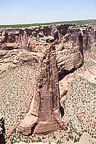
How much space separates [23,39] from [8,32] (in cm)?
577

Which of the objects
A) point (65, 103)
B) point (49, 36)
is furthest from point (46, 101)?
point (49, 36)

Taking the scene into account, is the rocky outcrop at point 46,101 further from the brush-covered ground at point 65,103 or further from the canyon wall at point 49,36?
the canyon wall at point 49,36

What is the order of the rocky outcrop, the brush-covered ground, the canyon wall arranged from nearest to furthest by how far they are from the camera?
1. the rocky outcrop
2. the brush-covered ground
3. the canyon wall

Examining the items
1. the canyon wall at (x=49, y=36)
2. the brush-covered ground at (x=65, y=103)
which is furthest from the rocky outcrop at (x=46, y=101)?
the canyon wall at (x=49, y=36)

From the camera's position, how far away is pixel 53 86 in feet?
112

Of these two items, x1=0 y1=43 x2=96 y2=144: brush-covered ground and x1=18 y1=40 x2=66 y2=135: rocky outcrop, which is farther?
x1=0 y1=43 x2=96 y2=144: brush-covered ground

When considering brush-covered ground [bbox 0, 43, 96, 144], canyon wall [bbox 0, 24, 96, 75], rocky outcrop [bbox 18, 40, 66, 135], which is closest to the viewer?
rocky outcrop [bbox 18, 40, 66, 135]

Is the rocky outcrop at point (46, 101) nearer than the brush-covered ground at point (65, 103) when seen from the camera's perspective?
Yes

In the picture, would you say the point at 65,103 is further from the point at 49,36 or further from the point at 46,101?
the point at 49,36

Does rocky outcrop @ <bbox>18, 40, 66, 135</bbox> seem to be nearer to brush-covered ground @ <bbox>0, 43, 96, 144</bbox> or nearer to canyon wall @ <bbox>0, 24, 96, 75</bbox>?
brush-covered ground @ <bbox>0, 43, 96, 144</bbox>

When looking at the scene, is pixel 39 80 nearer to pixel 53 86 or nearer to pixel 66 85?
pixel 53 86

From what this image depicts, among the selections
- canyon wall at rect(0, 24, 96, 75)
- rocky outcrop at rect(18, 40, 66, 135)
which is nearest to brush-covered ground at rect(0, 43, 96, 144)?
rocky outcrop at rect(18, 40, 66, 135)

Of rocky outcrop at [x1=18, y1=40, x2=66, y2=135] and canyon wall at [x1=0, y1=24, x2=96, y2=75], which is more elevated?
canyon wall at [x1=0, y1=24, x2=96, y2=75]

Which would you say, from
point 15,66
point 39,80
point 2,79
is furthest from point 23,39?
point 39,80
